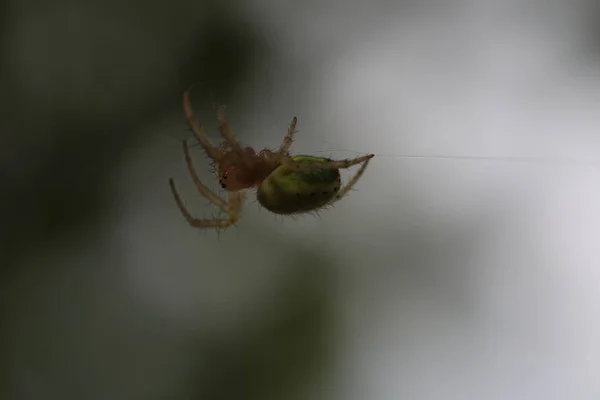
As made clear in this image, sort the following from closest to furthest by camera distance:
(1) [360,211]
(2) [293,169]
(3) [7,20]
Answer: (2) [293,169], (3) [7,20], (1) [360,211]

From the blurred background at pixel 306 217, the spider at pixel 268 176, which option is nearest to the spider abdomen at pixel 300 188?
the spider at pixel 268 176

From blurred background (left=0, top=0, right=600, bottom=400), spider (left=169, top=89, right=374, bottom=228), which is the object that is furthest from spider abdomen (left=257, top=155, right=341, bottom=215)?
blurred background (left=0, top=0, right=600, bottom=400)

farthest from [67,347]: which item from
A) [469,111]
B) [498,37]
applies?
[498,37]

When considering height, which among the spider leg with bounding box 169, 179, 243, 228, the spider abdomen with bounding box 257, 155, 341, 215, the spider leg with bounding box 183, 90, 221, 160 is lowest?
the spider leg with bounding box 169, 179, 243, 228

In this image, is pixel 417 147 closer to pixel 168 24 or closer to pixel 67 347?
pixel 168 24

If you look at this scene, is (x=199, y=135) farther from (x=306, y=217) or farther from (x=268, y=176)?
(x=306, y=217)

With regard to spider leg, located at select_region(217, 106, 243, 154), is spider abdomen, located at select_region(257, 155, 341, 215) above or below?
below

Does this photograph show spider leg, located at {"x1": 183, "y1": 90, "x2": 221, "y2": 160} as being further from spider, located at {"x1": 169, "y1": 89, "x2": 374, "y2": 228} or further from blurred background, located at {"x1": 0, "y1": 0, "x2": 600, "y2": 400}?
blurred background, located at {"x1": 0, "y1": 0, "x2": 600, "y2": 400}

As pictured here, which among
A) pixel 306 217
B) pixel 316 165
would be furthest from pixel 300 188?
pixel 306 217
